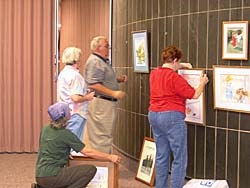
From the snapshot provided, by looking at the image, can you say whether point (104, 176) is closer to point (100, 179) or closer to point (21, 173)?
point (100, 179)

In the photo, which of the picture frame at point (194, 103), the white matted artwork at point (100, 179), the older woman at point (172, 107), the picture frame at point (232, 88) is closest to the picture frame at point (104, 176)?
the white matted artwork at point (100, 179)

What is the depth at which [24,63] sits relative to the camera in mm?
7617

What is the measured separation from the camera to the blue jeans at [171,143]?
4762mm

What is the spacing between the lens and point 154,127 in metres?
4.94

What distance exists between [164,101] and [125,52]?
2135 millimetres

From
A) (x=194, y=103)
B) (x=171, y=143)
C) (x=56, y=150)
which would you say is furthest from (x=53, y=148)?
(x=194, y=103)

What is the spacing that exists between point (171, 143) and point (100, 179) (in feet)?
2.48

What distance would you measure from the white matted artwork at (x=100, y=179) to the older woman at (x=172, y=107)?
636mm

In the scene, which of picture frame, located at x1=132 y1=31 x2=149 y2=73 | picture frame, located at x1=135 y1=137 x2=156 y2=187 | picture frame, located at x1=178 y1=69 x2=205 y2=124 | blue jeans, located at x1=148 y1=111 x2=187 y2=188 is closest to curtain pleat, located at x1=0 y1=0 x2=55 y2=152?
picture frame, located at x1=132 y1=31 x2=149 y2=73

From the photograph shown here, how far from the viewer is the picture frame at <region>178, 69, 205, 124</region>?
5.13 m

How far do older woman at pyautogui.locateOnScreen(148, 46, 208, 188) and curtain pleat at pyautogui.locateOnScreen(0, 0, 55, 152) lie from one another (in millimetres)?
3122

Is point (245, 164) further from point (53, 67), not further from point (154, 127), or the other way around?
point (53, 67)

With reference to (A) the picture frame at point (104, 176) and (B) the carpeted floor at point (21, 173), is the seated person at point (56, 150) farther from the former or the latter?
(B) the carpeted floor at point (21, 173)

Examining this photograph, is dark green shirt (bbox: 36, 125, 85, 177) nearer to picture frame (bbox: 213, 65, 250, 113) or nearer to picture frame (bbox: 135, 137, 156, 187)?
picture frame (bbox: 213, 65, 250, 113)
